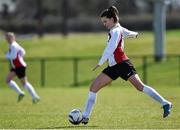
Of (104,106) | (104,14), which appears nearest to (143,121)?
(104,14)

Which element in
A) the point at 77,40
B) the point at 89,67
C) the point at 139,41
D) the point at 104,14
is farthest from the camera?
the point at 77,40

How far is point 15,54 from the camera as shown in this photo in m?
20.6

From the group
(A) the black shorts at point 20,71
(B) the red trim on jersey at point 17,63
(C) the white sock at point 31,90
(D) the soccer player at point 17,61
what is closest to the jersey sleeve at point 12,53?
(D) the soccer player at point 17,61

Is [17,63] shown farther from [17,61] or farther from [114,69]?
[114,69]

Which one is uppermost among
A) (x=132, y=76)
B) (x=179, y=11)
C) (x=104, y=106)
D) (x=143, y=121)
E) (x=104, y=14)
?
(x=104, y=14)

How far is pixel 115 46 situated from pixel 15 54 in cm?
865

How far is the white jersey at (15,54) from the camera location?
20500 mm

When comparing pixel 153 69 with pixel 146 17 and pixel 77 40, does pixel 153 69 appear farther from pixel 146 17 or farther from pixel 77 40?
pixel 146 17

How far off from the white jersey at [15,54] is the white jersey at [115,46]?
26.7 ft

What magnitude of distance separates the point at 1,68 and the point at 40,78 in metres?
3.86

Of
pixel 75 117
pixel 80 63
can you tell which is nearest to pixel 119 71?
pixel 75 117

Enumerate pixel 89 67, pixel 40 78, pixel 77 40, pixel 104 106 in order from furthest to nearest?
pixel 77 40
pixel 89 67
pixel 40 78
pixel 104 106

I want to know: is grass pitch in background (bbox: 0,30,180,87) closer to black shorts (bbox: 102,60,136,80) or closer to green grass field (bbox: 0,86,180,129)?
green grass field (bbox: 0,86,180,129)

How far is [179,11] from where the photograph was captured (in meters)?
97.1
